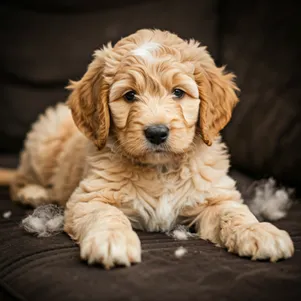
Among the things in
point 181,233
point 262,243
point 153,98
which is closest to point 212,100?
point 153,98

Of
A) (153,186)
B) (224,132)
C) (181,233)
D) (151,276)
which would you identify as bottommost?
(151,276)

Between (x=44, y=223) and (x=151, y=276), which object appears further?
(x=44, y=223)

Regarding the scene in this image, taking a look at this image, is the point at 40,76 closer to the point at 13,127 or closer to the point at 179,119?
the point at 13,127

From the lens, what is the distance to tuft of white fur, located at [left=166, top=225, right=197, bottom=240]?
245 centimetres

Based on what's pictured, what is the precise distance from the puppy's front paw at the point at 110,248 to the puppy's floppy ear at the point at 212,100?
71 cm

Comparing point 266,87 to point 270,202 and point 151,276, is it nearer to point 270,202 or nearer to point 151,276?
point 270,202

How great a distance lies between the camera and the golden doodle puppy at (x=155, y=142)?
2361mm

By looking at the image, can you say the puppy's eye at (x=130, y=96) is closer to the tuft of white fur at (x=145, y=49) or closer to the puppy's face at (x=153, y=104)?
Answer: the puppy's face at (x=153, y=104)

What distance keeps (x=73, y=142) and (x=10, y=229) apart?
0.82m

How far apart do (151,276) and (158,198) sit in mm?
737

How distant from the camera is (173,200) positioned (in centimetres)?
260

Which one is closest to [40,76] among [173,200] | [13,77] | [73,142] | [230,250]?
[13,77]

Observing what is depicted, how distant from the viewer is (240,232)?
220cm

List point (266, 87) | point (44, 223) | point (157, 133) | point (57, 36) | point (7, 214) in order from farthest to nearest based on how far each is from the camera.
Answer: point (57, 36), point (266, 87), point (7, 214), point (44, 223), point (157, 133)
